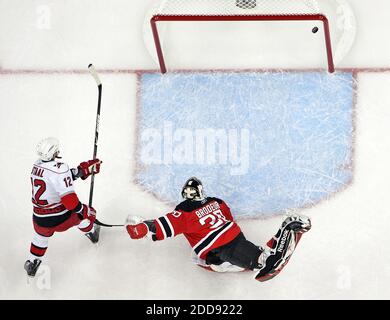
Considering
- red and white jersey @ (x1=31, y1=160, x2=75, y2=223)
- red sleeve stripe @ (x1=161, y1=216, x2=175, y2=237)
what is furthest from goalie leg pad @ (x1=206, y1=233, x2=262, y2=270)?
red and white jersey @ (x1=31, y1=160, x2=75, y2=223)

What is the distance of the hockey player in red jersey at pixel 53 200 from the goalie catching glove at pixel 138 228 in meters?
0.24

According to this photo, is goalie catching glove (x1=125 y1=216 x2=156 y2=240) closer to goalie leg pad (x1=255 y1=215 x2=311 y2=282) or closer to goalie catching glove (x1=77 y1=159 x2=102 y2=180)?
goalie catching glove (x1=77 y1=159 x2=102 y2=180)

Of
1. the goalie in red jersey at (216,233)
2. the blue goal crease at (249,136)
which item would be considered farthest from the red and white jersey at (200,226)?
the blue goal crease at (249,136)

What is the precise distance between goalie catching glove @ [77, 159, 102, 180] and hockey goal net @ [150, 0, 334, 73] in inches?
28.6

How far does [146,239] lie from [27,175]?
2.45 feet

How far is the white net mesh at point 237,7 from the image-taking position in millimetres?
4172

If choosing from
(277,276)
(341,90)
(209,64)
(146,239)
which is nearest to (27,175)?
(146,239)

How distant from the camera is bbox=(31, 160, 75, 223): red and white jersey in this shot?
3.69 meters

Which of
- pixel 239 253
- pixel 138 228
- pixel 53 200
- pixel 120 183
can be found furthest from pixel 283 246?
pixel 53 200

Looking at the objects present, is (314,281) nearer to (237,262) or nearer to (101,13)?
(237,262)

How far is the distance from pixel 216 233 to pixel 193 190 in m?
0.23

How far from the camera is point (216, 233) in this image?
3707 millimetres

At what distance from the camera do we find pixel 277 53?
14.0 ft

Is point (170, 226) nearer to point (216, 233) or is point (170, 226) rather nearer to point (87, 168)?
point (216, 233)
